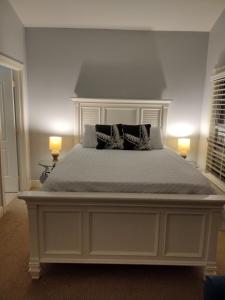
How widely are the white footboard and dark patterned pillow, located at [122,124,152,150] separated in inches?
60.7

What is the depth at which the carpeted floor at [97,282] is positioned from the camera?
187 centimetres

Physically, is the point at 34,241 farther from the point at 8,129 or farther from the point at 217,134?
the point at 217,134

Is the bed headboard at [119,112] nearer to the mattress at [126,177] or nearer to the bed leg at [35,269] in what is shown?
the mattress at [126,177]

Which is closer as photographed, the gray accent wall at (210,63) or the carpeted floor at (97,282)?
the carpeted floor at (97,282)

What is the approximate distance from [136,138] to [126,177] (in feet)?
4.60

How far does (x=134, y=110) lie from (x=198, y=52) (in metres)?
1.34

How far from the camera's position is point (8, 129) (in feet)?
12.1

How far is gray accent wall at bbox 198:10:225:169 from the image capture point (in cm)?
336

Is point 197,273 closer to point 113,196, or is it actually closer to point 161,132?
point 113,196

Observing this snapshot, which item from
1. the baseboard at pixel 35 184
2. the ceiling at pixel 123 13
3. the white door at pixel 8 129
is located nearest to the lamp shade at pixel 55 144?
the white door at pixel 8 129

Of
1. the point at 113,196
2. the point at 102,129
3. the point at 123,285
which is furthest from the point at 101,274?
the point at 102,129

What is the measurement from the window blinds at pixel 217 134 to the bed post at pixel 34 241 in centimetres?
239

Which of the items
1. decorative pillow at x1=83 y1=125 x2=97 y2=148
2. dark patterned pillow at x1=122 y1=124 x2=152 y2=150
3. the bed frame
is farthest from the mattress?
decorative pillow at x1=83 y1=125 x2=97 y2=148

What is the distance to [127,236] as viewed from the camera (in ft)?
6.55
